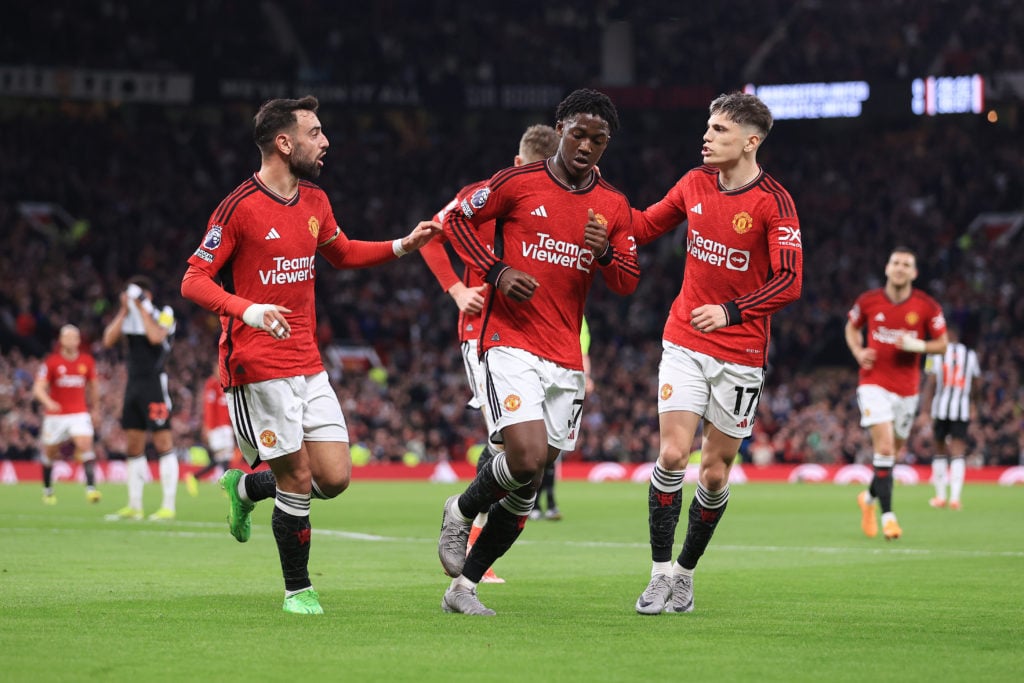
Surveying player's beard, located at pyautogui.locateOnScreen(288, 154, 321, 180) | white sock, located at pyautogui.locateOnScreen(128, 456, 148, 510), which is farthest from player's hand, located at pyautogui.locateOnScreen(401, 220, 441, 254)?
white sock, located at pyautogui.locateOnScreen(128, 456, 148, 510)

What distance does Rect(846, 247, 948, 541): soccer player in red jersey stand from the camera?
14125 mm

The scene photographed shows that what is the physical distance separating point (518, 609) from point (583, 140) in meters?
2.64

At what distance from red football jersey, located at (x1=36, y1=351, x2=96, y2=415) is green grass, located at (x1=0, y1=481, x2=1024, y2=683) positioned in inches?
197

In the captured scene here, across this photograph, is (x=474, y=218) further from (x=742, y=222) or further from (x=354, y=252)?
(x=742, y=222)

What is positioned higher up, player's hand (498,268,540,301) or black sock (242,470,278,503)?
player's hand (498,268,540,301)

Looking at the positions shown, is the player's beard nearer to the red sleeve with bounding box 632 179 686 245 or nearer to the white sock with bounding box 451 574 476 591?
the red sleeve with bounding box 632 179 686 245

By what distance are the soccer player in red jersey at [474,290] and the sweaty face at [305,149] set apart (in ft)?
2.45

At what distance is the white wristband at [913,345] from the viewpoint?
13992 millimetres

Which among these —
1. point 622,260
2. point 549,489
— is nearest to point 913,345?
point 549,489

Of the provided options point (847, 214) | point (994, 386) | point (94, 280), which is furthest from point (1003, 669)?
point (847, 214)

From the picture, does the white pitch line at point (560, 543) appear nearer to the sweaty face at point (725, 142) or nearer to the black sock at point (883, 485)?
the black sock at point (883, 485)

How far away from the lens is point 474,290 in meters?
7.93

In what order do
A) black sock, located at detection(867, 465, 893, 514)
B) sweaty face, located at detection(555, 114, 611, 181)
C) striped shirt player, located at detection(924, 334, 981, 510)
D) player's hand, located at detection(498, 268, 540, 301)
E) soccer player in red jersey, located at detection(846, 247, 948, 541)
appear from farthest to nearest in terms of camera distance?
striped shirt player, located at detection(924, 334, 981, 510), soccer player in red jersey, located at detection(846, 247, 948, 541), black sock, located at detection(867, 465, 893, 514), sweaty face, located at detection(555, 114, 611, 181), player's hand, located at detection(498, 268, 540, 301)

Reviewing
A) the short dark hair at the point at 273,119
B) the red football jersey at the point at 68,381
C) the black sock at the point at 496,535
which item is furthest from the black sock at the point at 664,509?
the red football jersey at the point at 68,381
